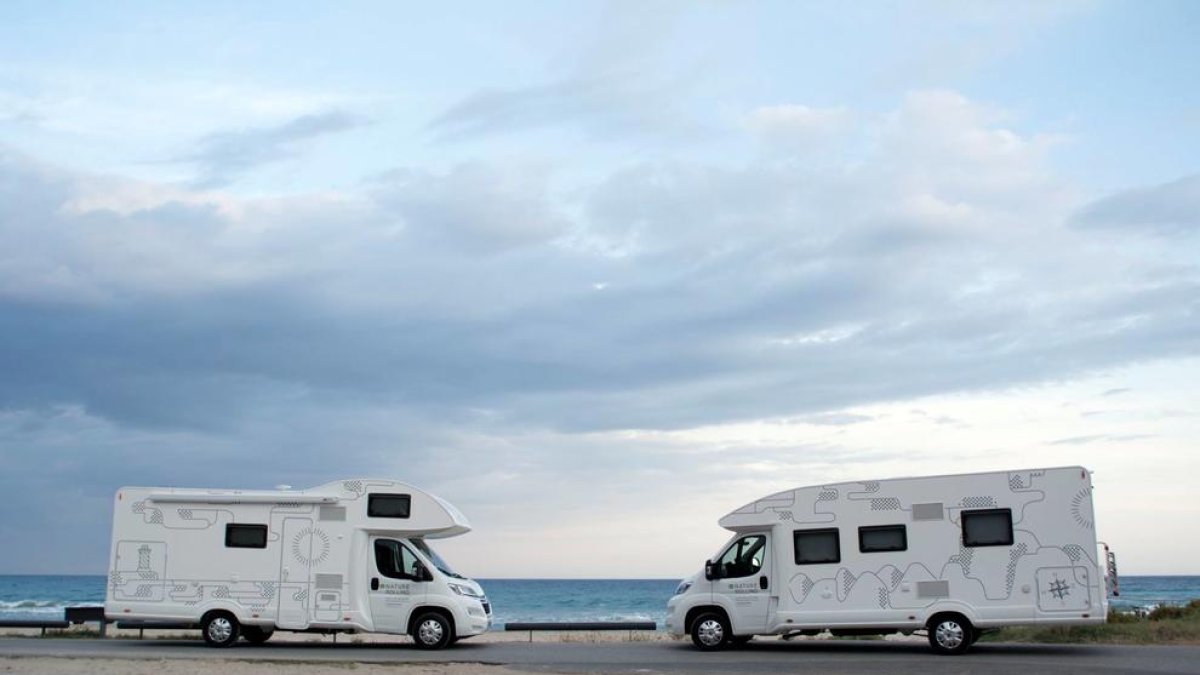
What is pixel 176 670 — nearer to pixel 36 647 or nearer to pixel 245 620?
pixel 245 620

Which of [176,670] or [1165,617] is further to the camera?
[1165,617]

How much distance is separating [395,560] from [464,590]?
4.72 ft

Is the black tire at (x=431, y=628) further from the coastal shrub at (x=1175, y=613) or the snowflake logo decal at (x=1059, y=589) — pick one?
the coastal shrub at (x=1175, y=613)

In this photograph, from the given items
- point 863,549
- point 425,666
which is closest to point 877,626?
point 863,549

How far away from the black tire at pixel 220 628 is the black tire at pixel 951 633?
40.4 feet

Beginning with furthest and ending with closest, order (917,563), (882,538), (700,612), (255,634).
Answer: (255,634), (700,612), (882,538), (917,563)

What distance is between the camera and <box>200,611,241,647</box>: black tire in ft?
68.9

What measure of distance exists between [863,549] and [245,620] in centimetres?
1107

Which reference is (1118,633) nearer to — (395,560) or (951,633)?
(951,633)

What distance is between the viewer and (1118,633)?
22094 millimetres

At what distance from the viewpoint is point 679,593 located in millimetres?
21312

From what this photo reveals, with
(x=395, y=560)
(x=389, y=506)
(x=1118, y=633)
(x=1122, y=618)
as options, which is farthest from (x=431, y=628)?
(x=1122, y=618)

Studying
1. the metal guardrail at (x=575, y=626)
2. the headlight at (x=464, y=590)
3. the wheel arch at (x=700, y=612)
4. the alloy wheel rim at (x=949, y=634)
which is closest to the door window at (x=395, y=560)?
the headlight at (x=464, y=590)

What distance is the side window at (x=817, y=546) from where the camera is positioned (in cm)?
1998
